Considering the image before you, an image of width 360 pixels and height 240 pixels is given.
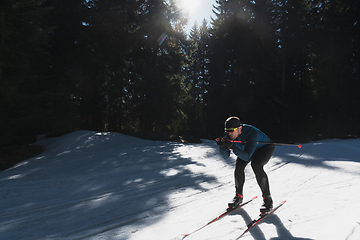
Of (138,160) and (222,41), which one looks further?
(222,41)

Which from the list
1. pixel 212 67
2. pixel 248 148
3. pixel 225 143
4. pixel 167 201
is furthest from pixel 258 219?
pixel 212 67

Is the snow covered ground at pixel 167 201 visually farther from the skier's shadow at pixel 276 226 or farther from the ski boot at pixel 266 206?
the ski boot at pixel 266 206

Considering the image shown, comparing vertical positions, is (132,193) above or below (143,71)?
below

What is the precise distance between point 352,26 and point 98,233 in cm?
2700

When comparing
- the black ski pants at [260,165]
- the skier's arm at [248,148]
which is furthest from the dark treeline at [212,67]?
the skier's arm at [248,148]

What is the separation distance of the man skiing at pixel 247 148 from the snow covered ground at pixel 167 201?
0.49 m

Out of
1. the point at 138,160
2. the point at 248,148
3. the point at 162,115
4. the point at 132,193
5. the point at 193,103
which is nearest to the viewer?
the point at 248,148

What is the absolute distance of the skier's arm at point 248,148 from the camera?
3774 mm

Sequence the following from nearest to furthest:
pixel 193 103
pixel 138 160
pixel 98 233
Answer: pixel 98 233, pixel 138 160, pixel 193 103

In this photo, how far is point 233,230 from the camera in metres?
3.34

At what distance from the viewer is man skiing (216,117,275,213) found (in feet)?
12.5

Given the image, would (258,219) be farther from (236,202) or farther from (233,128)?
(233,128)

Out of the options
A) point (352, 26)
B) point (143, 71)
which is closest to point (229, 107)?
point (143, 71)

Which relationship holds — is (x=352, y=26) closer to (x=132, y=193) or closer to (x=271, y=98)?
(x=271, y=98)
